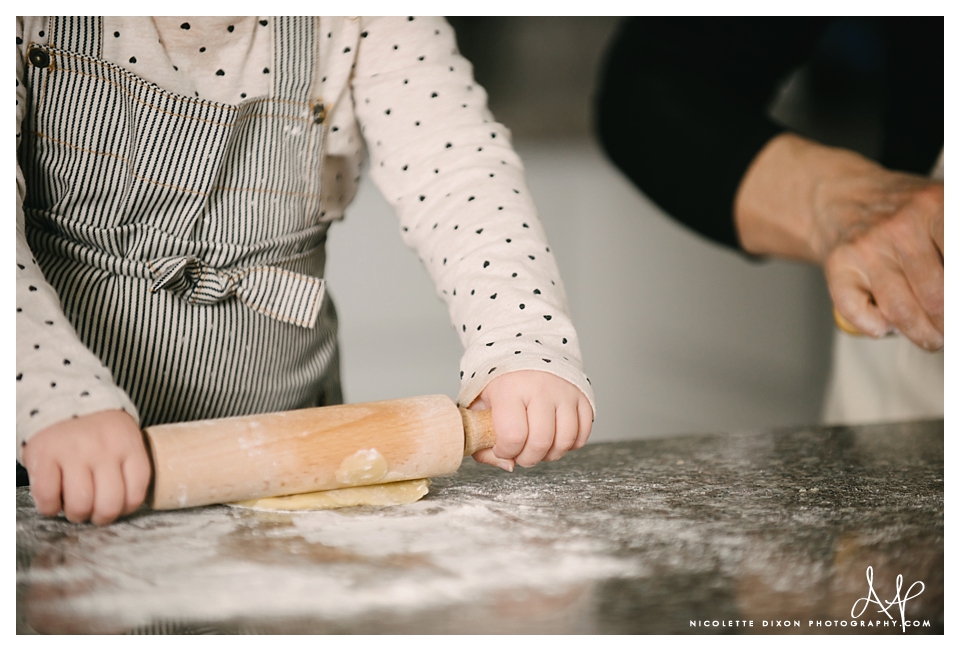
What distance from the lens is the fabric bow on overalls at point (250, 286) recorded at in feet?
2.15

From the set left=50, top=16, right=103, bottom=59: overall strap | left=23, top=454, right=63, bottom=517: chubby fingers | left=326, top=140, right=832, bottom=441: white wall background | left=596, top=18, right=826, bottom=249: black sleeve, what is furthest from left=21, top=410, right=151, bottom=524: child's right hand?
left=326, top=140, right=832, bottom=441: white wall background

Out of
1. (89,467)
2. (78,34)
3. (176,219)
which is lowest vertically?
(89,467)

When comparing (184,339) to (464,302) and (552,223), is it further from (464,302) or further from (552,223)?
(552,223)

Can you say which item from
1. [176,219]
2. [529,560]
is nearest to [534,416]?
[529,560]

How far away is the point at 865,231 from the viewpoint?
766 mm

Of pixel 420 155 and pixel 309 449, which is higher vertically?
pixel 420 155

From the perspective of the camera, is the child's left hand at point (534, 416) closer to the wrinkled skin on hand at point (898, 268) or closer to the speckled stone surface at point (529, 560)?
the speckled stone surface at point (529, 560)

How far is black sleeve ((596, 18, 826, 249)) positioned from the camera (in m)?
1.01

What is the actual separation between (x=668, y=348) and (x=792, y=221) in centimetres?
131

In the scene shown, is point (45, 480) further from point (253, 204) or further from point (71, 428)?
point (253, 204)

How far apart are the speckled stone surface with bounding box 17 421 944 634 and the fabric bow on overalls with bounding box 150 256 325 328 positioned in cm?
20

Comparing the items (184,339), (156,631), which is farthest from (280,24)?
(156,631)

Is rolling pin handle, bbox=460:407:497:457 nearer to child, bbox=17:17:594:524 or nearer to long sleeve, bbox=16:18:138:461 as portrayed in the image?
child, bbox=17:17:594:524

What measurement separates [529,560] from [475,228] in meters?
0.30
